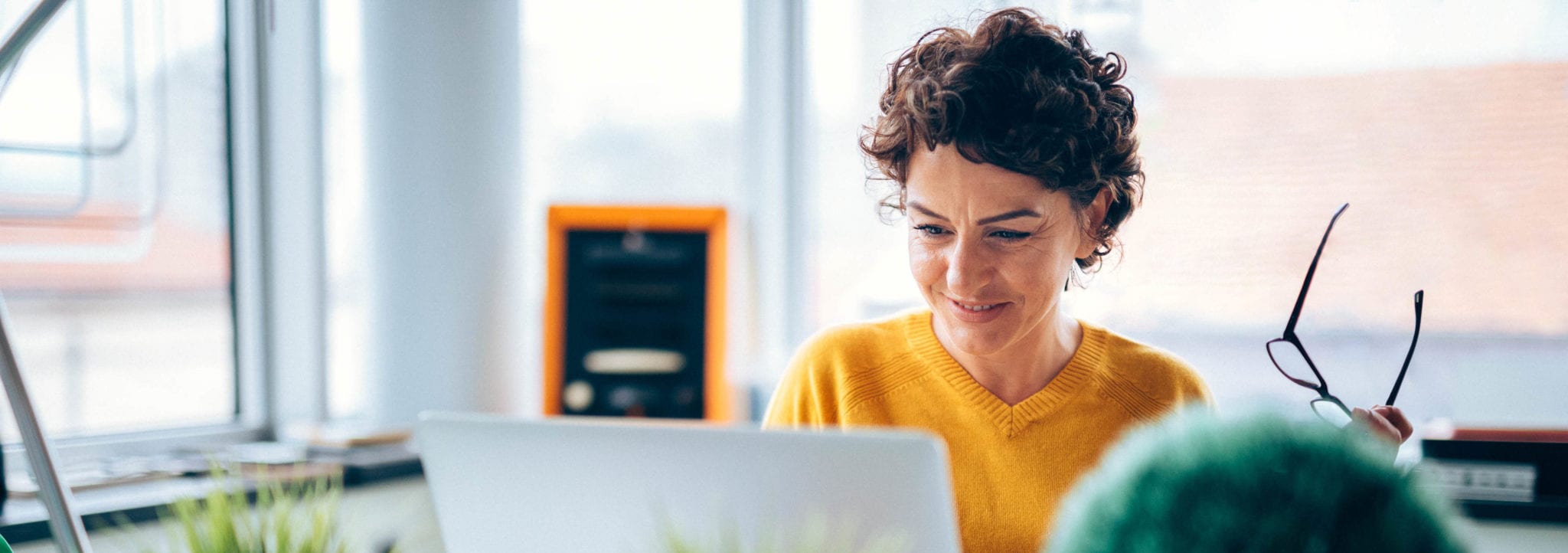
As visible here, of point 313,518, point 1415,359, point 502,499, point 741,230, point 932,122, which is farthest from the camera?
point 741,230

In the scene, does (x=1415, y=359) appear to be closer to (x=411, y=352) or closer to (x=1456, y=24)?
(x=1456, y=24)

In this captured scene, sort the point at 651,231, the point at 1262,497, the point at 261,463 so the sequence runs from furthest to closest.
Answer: the point at 651,231 < the point at 261,463 < the point at 1262,497

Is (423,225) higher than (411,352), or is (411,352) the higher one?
(423,225)

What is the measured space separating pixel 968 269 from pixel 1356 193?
5.51ft

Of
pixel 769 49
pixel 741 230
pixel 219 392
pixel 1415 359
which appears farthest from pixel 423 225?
pixel 1415 359

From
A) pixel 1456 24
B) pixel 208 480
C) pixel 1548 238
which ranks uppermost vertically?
pixel 1456 24

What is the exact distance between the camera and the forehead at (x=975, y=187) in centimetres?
132

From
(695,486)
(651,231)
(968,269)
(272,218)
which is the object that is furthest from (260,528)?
(651,231)

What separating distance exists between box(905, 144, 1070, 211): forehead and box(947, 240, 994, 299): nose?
5cm

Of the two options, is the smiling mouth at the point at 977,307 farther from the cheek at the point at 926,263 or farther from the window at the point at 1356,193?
the window at the point at 1356,193

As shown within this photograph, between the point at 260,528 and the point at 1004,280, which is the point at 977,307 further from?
the point at 260,528

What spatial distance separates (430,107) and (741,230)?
0.89m

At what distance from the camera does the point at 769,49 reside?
3.11 metres

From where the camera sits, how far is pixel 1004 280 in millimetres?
1354
